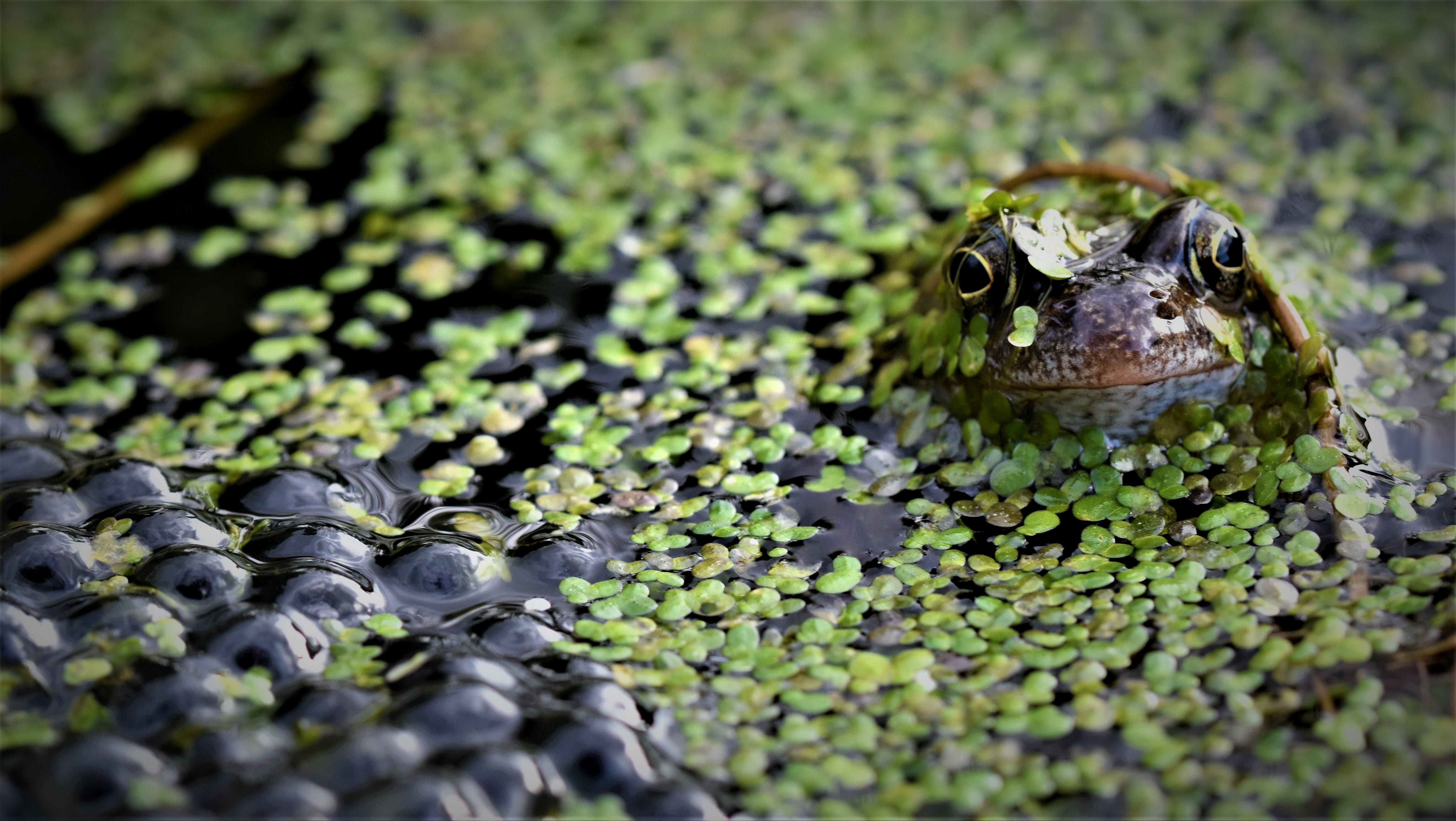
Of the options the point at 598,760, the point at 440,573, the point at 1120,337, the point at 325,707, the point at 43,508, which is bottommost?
the point at 598,760

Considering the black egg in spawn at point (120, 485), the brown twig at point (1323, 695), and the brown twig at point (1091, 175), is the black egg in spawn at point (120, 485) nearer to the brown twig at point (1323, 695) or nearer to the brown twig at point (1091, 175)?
the brown twig at point (1091, 175)

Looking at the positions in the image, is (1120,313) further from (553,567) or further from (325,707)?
(325,707)

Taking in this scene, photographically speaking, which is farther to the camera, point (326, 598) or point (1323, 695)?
point (326, 598)

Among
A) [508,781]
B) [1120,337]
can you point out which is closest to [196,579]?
[508,781]

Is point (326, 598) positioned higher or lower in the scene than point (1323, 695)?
higher

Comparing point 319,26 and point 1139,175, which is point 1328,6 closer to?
point 1139,175

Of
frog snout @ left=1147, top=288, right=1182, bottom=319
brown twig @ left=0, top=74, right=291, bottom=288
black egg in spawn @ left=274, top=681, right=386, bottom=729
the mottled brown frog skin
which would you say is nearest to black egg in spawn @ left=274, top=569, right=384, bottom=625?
black egg in spawn @ left=274, top=681, right=386, bottom=729
